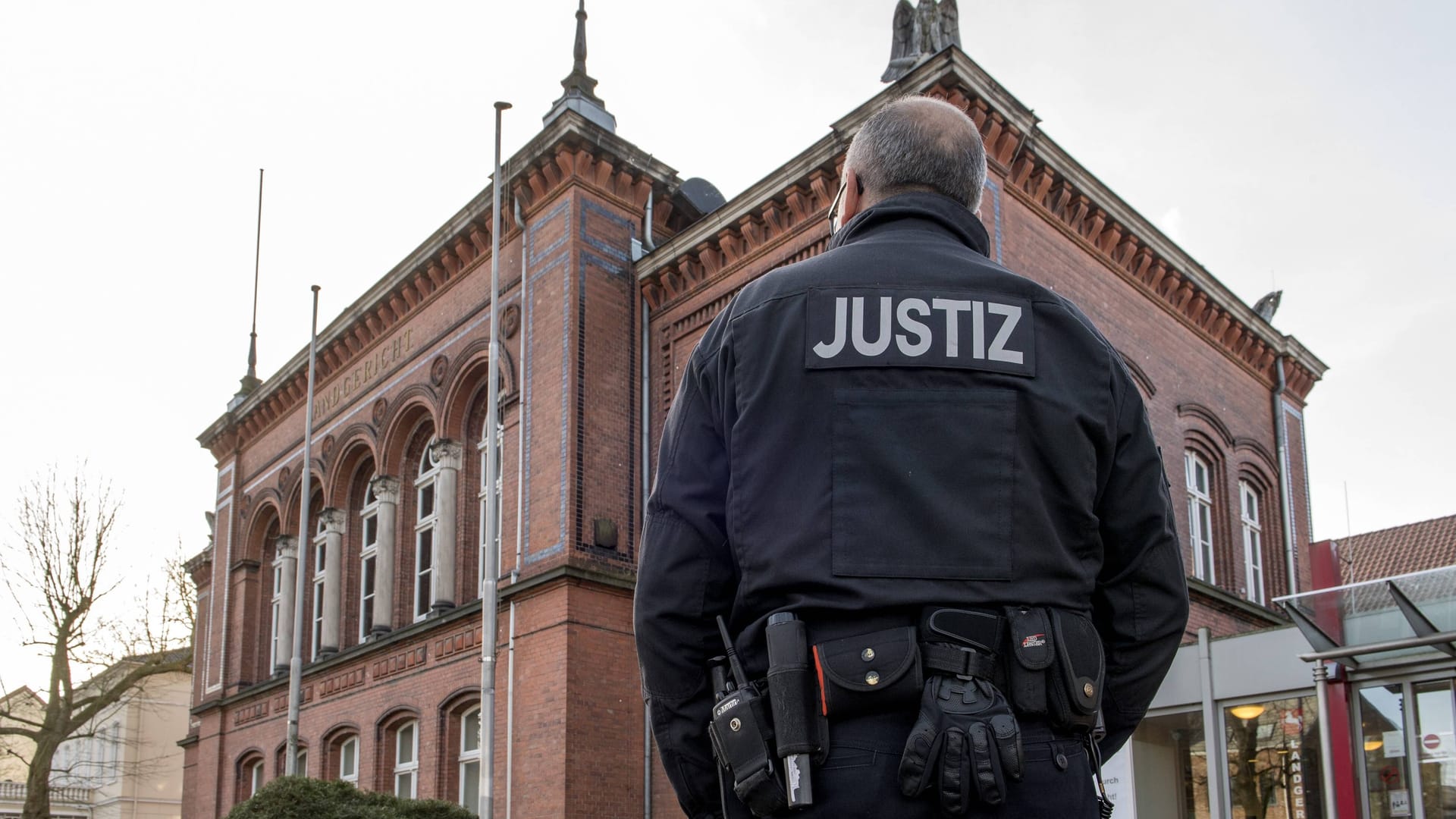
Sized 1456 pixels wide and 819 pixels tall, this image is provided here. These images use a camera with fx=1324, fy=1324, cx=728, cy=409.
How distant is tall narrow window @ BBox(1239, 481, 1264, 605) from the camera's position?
71.6 ft

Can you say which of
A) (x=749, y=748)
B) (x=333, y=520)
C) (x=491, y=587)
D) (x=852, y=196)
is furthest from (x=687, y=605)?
(x=333, y=520)

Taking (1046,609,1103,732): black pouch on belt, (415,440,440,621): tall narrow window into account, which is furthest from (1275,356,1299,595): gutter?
(1046,609,1103,732): black pouch on belt

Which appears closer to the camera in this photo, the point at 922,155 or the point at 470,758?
the point at 922,155

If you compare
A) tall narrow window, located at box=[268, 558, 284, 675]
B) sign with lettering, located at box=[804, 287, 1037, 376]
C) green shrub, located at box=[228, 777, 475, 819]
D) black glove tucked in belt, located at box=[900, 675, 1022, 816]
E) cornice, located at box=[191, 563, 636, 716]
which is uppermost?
tall narrow window, located at box=[268, 558, 284, 675]

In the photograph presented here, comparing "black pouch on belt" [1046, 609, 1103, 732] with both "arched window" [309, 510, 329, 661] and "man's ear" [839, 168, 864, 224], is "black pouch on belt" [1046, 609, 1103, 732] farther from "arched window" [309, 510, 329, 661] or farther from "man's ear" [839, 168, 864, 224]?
"arched window" [309, 510, 329, 661]

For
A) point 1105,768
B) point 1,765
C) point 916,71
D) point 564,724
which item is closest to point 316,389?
point 564,724

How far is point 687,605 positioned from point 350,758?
22.1 meters

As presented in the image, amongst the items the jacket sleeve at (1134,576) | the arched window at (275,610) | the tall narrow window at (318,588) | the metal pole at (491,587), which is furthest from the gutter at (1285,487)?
the jacket sleeve at (1134,576)

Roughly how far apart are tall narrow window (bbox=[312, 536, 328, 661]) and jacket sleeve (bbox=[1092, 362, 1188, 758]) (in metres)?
24.4

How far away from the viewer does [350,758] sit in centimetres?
2288

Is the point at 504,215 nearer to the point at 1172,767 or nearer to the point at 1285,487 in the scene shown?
the point at 1172,767

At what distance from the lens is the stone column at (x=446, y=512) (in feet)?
67.7

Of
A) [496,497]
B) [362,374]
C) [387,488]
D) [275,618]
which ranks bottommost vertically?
[275,618]

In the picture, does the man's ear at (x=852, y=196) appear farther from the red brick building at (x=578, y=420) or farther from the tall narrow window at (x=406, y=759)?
the tall narrow window at (x=406, y=759)
